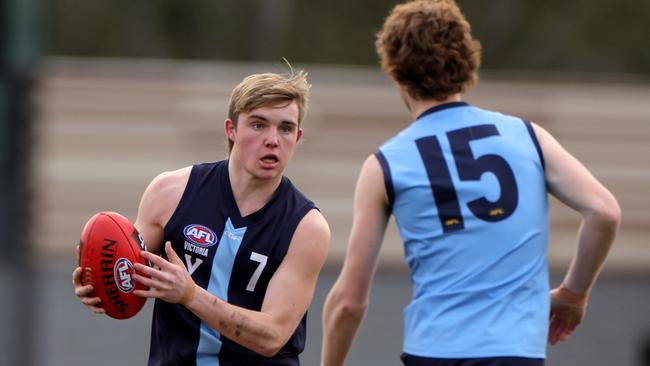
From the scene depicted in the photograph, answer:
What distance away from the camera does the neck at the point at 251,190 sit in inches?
170

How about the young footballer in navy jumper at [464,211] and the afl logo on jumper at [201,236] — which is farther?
the afl logo on jumper at [201,236]

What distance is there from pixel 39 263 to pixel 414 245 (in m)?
8.43

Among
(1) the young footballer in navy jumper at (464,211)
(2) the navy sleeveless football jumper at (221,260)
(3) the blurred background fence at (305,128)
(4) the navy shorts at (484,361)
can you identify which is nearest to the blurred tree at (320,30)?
(3) the blurred background fence at (305,128)

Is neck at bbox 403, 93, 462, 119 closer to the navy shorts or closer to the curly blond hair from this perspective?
the curly blond hair

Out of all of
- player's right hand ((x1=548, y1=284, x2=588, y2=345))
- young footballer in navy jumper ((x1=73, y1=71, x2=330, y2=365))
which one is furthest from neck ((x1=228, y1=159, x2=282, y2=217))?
player's right hand ((x1=548, y1=284, x2=588, y2=345))

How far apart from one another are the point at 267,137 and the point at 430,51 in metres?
0.63

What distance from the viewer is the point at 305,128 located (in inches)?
468

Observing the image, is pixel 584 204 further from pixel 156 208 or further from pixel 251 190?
pixel 156 208

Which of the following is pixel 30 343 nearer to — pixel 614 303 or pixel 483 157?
pixel 614 303

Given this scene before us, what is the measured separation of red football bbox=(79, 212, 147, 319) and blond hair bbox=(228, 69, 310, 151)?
1.84ft

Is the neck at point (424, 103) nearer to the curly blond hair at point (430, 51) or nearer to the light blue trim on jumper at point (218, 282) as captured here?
the curly blond hair at point (430, 51)

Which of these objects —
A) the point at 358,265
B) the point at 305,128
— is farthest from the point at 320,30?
the point at 358,265

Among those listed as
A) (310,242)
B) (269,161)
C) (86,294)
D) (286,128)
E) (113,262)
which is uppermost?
(286,128)

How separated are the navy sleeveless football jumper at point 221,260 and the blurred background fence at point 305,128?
7.40 meters
